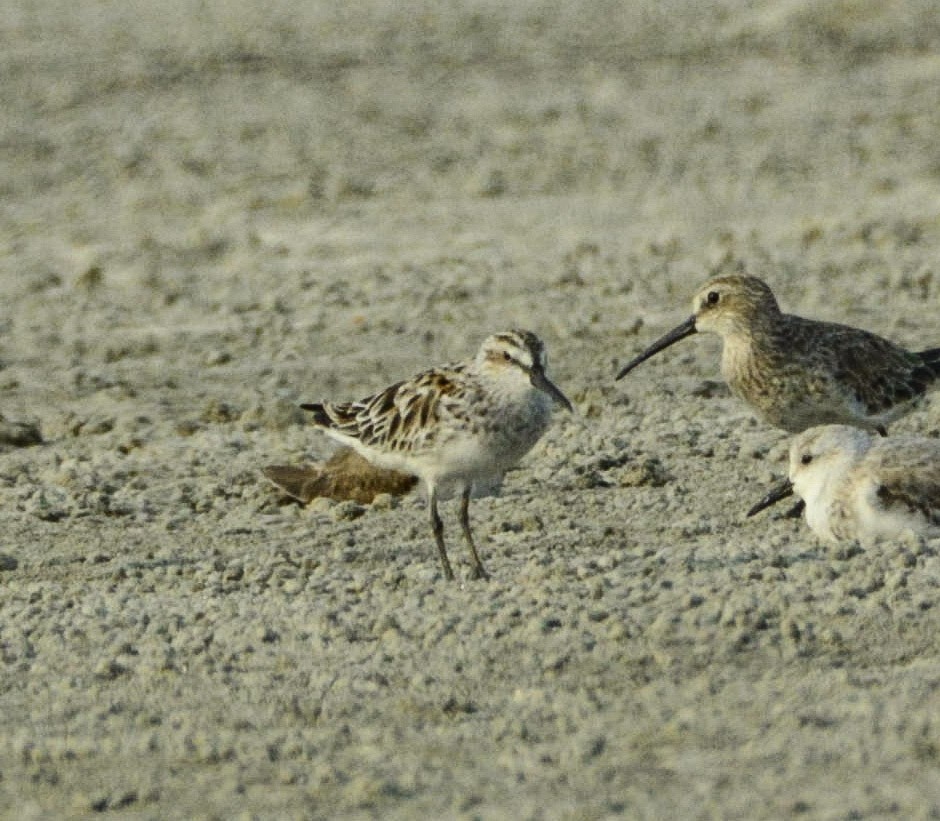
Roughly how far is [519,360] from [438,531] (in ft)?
2.70

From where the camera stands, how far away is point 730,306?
40.1ft

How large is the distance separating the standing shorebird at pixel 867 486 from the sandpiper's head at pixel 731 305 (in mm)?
1783

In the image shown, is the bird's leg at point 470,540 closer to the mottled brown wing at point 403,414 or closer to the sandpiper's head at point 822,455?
the mottled brown wing at point 403,414

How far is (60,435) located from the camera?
13.6m

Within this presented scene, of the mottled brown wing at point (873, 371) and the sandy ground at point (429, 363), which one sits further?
the mottled brown wing at point (873, 371)

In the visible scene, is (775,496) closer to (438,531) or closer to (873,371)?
(873,371)

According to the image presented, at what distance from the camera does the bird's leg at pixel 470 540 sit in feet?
31.9

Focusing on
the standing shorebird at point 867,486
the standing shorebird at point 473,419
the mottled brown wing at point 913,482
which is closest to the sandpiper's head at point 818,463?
the standing shorebird at point 867,486

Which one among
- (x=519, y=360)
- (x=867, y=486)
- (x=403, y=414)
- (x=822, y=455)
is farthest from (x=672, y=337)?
(x=867, y=486)

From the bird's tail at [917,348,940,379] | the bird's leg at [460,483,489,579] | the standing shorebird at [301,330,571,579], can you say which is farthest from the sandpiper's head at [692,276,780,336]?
the bird's leg at [460,483,489,579]

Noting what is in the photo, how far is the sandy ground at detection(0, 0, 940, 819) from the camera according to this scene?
Result: 7.56 metres

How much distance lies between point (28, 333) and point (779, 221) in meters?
6.22

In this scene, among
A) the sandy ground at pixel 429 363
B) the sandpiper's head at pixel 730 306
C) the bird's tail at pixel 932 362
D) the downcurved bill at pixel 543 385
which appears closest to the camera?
the sandy ground at pixel 429 363

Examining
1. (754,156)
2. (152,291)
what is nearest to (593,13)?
(754,156)
